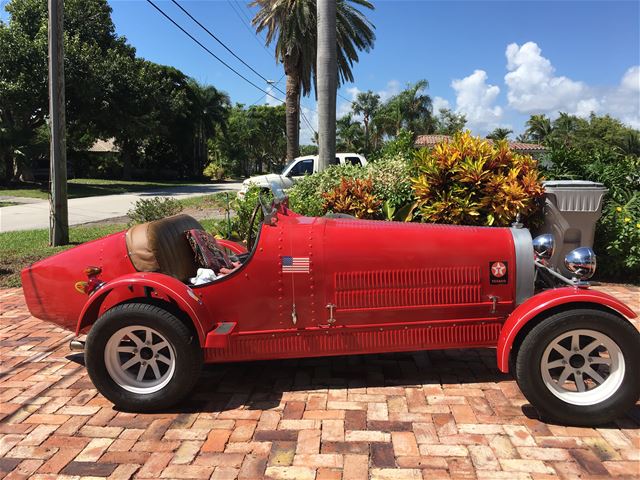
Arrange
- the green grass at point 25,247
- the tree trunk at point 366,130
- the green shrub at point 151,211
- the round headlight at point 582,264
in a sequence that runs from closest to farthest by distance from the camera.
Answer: the round headlight at point 582,264 < the green grass at point 25,247 < the green shrub at point 151,211 < the tree trunk at point 366,130

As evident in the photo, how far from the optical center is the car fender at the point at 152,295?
310 centimetres

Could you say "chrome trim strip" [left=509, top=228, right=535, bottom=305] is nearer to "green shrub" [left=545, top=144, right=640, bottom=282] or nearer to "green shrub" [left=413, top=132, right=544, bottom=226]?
"green shrub" [left=413, top=132, right=544, bottom=226]

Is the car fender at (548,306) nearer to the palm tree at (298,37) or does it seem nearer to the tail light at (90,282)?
the tail light at (90,282)

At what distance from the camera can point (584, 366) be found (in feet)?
9.68

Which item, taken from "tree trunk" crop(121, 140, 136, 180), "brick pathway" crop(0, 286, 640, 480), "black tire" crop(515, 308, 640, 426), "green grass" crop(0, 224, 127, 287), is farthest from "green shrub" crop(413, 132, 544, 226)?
"tree trunk" crop(121, 140, 136, 180)

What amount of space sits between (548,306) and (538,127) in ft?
211

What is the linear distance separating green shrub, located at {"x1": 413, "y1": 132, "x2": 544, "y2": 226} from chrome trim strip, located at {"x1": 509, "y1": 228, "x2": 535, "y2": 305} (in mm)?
2386

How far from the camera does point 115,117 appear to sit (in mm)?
27344

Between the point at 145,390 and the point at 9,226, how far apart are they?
Result: 1180cm

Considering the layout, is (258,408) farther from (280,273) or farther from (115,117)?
(115,117)

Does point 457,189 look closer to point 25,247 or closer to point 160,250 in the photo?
point 160,250

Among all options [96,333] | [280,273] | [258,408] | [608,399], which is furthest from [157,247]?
[608,399]

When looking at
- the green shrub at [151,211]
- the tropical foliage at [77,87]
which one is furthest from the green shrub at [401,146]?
the tropical foliage at [77,87]

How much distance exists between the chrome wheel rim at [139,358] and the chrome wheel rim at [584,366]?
233cm
